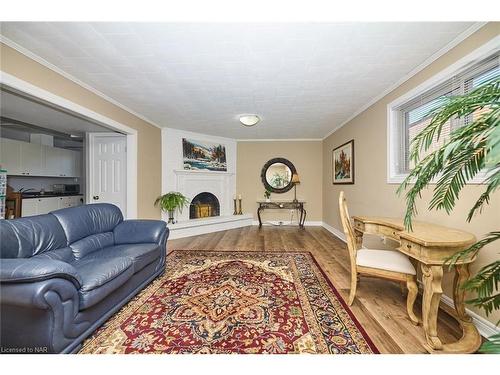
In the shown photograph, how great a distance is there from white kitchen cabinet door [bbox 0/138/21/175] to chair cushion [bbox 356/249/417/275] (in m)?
6.56

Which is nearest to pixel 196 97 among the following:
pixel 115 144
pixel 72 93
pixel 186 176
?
pixel 72 93

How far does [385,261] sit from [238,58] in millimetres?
2392

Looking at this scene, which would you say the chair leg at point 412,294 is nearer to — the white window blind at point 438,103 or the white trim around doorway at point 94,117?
the white window blind at point 438,103

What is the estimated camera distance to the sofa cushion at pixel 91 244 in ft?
6.81

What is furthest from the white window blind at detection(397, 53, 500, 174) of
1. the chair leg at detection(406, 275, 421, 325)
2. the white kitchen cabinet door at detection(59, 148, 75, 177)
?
the white kitchen cabinet door at detection(59, 148, 75, 177)

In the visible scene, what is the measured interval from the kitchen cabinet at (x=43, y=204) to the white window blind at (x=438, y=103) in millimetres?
6489

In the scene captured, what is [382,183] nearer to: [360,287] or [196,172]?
[360,287]

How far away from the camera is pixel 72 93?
2.54 meters

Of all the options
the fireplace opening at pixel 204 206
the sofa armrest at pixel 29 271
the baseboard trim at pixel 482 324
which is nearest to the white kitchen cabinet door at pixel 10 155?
the fireplace opening at pixel 204 206

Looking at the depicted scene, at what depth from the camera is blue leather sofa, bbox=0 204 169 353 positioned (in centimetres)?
121

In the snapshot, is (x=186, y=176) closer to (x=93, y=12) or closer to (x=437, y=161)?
(x=93, y=12)

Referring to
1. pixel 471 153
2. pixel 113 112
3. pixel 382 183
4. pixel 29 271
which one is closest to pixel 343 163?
pixel 382 183

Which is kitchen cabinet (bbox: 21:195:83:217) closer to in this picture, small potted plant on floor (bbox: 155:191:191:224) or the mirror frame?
small potted plant on floor (bbox: 155:191:191:224)

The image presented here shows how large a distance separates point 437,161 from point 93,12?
7.17 ft
